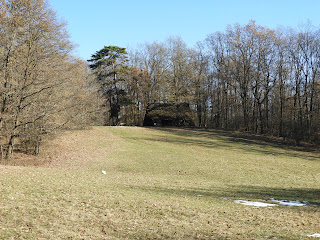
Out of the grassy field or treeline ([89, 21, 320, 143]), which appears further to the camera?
treeline ([89, 21, 320, 143])

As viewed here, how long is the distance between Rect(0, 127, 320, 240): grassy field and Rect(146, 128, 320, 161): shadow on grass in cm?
727

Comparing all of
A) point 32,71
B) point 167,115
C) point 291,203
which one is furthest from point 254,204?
point 167,115

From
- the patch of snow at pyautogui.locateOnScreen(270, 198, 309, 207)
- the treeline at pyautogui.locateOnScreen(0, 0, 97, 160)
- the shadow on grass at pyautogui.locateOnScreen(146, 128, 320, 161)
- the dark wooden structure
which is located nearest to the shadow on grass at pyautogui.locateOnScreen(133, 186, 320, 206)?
the patch of snow at pyautogui.locateOnScreen(270, 198, 309, 207)

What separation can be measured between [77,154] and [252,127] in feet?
118

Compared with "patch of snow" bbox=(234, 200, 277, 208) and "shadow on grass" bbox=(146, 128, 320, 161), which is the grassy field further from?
"shadow on grass" bbox=(146, 128, 320, 161)

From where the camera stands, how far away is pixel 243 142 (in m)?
37.0

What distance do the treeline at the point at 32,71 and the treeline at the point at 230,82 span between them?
69.4 ft

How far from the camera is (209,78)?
184ft

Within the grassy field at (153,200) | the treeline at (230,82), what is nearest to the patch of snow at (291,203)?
the grassy field at (153,200)

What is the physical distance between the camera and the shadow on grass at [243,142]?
3181 centimetres

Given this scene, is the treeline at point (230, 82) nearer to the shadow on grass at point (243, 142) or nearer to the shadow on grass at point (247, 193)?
the shadow on grass at point (243, 142)

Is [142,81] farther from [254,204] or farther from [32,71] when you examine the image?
[254,204]

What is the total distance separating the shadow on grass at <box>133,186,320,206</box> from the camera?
39.3 ft

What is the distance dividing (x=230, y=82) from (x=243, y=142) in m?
18.6
